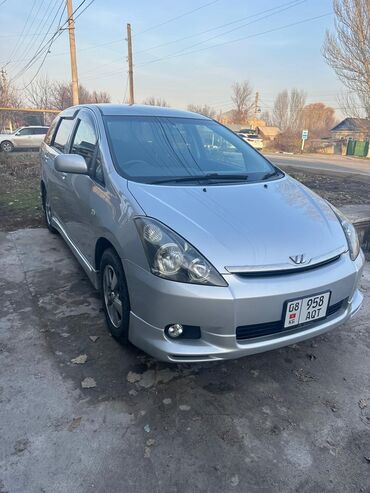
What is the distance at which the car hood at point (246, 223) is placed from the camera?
2.09 meters

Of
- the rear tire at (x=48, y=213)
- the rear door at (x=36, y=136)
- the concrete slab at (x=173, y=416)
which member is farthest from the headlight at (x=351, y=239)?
the rear door at (x=36, y=136)

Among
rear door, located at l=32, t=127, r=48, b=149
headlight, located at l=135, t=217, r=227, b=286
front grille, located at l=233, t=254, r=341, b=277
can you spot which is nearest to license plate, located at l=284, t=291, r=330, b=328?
front grille, located at l=233, t=254, r=341, b=277

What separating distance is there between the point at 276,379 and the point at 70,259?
2731 mm

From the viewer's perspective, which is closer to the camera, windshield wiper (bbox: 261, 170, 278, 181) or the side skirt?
the side skirt

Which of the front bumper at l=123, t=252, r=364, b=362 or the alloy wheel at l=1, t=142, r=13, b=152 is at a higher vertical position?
the front bumper at l=123, t=252, r=364, b=362

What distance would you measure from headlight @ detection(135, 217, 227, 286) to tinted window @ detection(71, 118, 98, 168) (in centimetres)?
120

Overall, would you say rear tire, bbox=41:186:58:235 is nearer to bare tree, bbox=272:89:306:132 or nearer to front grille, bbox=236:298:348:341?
front grille, bbox=236:298:348:341

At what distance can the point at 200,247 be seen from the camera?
2.07 metres

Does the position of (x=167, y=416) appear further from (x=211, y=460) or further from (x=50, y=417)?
(x=50, y=417)

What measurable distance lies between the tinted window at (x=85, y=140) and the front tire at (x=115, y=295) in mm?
876

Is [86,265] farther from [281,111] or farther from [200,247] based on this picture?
[281,111]

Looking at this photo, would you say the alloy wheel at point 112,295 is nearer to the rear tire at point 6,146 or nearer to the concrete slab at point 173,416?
the concrete slab at point 173,416

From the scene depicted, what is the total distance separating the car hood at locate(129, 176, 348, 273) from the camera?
2086mm

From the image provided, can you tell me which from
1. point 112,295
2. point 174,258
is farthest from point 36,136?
point 174,258
